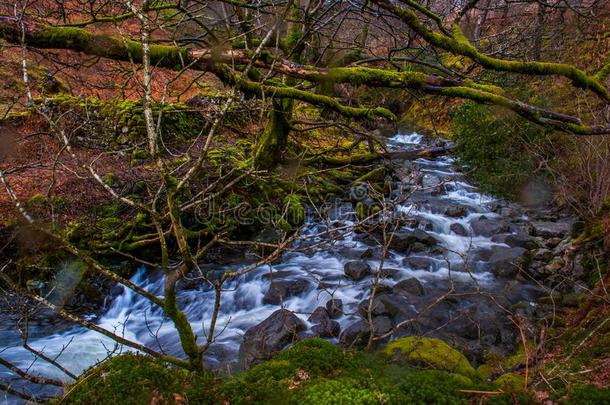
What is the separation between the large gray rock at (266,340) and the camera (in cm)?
550

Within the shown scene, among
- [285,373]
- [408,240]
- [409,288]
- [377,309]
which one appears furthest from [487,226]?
[285,373]

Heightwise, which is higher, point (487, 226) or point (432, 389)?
point (432, 389)

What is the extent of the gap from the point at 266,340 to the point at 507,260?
209 inches

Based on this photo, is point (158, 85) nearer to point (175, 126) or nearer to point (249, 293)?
point (175, 126)

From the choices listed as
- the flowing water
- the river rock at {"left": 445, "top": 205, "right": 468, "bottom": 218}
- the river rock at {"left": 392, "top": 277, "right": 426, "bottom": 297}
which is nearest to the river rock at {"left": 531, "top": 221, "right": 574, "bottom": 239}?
the flowing water

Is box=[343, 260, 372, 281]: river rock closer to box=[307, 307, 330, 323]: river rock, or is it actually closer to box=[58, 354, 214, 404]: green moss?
box=[307, 307, 330, 323]: river rock

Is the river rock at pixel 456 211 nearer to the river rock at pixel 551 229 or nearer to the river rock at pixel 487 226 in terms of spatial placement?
the river rock at pixel 487 226

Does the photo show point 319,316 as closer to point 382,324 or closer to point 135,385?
point 382,324

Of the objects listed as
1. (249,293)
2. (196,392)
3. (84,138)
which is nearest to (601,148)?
(249,293)

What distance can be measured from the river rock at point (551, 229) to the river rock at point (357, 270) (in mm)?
4425

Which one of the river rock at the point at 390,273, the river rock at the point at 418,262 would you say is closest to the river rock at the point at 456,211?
the river rock at the point at 418,262

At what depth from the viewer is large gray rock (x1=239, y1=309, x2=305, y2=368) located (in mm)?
5504

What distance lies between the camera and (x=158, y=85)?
591 inches

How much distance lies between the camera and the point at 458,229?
10102mm
